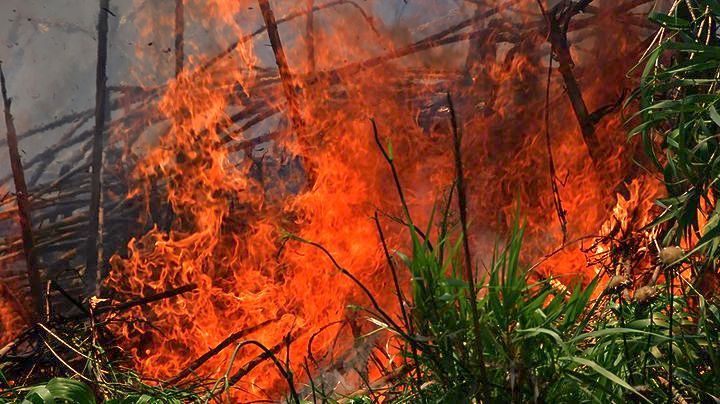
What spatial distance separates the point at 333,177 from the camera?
3.72 m

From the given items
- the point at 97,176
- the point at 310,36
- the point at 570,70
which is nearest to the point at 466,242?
the point at 570,70

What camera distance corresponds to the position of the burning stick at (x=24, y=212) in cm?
366

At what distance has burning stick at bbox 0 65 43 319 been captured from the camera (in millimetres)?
3662

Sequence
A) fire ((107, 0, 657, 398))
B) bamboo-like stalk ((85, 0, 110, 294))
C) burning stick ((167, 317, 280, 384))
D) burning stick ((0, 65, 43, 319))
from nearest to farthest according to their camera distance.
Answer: burning stick ((167, 317, 280, 384)) < fire ((107, 0, 657, 398)) < burning stick ((0, 65, 43, 319)) < bamboo-like stalk ((85, 0, 110, 294))

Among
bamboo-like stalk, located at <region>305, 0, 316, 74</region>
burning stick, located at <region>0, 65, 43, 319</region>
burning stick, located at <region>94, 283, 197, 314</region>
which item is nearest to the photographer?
burning stick, located at <region>94, 283, 197, 314</region>

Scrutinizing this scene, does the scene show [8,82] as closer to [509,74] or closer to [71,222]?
[71,222]

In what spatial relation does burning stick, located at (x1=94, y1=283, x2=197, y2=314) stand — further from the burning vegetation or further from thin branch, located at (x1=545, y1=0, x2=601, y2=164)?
thin branch, located at (x1=545, y1=0, x2=601, y2=164)

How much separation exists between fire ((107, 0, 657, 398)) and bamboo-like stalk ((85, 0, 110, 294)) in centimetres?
21

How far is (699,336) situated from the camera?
1.22 meters

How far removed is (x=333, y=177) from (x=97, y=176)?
152cm

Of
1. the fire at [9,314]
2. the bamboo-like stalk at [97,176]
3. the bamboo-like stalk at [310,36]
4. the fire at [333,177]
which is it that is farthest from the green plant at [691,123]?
the fire at [9,314]

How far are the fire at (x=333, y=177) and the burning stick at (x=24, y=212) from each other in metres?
0.41

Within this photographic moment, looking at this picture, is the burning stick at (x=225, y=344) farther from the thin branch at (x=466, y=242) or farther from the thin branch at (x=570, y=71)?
the thin branch at (x=466, y=242)

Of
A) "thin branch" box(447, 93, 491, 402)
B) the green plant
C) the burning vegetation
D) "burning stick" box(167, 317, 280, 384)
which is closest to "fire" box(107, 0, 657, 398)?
the burning vegetation
